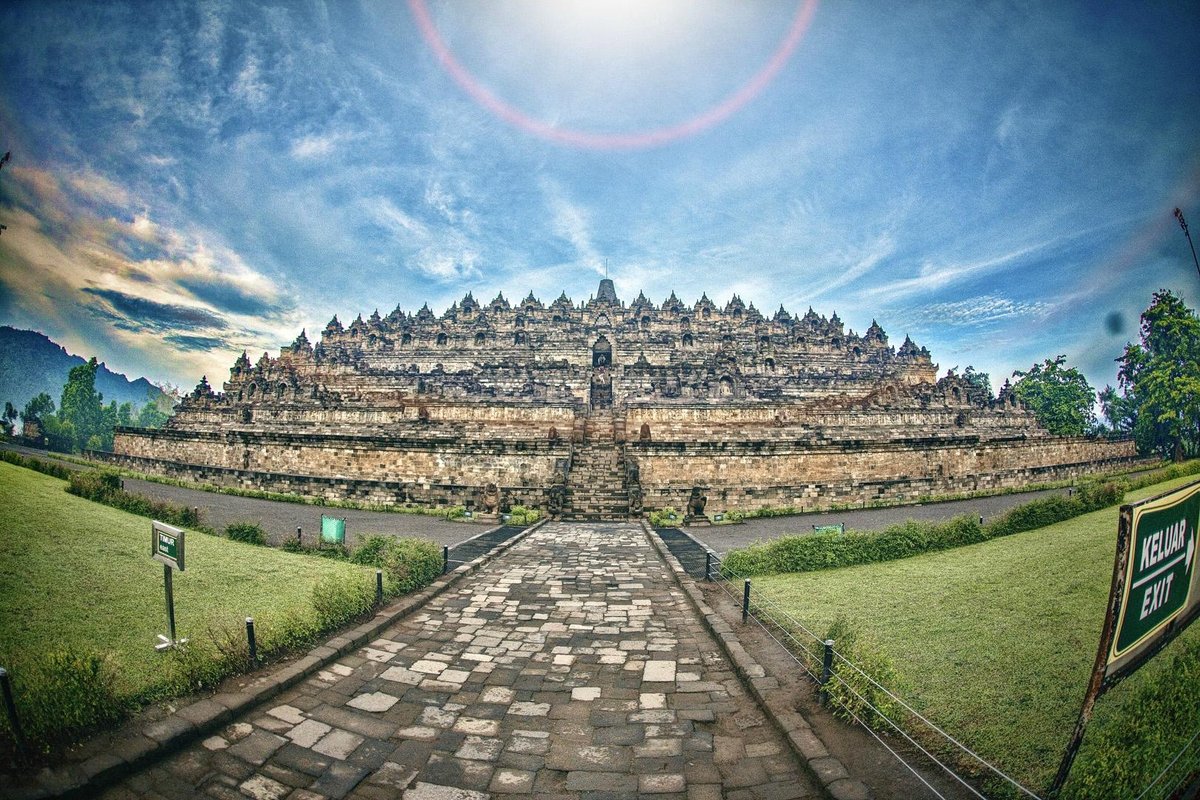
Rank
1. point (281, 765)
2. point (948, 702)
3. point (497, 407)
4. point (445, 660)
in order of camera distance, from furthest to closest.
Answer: point (497, 407) < point (445, 660) < point (948, 702) < point (281, 765)

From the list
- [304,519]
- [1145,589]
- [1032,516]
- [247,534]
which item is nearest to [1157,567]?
[1145,589]

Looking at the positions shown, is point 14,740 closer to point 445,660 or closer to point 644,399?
point 445,660

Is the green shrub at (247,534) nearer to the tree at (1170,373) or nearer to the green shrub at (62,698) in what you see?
the green shrub at (62,698)

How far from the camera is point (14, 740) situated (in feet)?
10.7

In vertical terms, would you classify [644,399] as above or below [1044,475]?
above

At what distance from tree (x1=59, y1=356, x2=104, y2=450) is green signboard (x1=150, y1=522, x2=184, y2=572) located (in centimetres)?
6665

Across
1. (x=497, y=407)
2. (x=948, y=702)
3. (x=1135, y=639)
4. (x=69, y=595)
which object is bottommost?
(x=948, y=702)

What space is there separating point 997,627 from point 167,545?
938 cm

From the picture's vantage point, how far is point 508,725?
4.45 m

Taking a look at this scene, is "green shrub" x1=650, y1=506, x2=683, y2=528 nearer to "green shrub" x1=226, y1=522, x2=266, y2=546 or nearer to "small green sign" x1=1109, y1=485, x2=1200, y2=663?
"green shrub" x1=226, y1=522, x2=266, y2=546

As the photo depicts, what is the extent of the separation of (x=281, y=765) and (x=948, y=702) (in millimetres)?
5631

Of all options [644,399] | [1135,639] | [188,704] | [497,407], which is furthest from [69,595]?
[644,399]

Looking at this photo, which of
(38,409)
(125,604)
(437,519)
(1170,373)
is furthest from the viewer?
(38,409)

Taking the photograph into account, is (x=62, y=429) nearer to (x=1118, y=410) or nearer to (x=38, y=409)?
(x=38, y=409)
